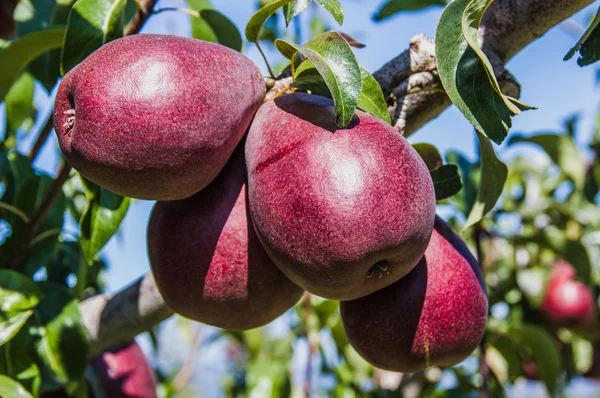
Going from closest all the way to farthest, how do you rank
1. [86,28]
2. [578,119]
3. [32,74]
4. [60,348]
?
[86,28]
[60,348]
[32,74]
[578,119]

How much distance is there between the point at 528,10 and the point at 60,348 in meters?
0.98

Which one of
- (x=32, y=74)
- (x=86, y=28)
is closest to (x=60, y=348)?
(x=86, y=28)

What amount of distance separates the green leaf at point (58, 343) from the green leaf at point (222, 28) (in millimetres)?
596

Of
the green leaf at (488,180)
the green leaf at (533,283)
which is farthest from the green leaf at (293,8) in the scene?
the green leaf at (533,283)

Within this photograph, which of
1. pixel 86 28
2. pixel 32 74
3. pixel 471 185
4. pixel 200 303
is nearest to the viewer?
pixel 200 303

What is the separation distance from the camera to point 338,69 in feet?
2.71

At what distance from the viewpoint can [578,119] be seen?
2.86 m

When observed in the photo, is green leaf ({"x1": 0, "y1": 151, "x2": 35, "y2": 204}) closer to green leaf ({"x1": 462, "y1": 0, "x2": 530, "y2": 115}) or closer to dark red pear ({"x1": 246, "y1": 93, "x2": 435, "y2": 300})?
dark red pear ({"x1": 246, "y1": 93, "x2": 435, "y2": 300})

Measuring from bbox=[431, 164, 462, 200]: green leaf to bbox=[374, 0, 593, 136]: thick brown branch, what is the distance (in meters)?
0.10

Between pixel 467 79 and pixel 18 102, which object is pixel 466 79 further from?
pixel 18 102

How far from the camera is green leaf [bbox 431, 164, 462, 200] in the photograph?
104 centimetres

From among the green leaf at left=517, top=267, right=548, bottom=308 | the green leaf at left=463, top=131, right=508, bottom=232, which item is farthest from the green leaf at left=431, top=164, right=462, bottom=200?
the green leaf at left=517, top=267, right=548, bottom=308

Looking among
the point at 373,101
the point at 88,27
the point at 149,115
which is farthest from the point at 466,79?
the point at 88,27

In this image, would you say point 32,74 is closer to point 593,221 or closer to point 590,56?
point 590,56
